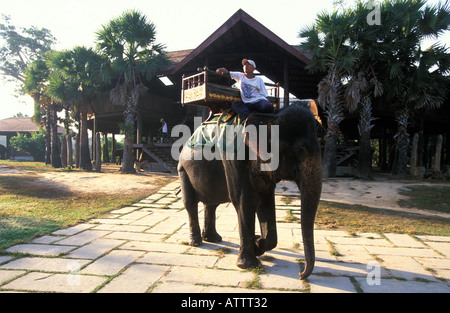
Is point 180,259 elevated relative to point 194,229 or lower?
lower

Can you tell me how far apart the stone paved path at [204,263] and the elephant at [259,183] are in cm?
31

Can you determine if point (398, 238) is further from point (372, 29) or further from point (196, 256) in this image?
point (372, 29)

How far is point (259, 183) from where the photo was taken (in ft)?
11.3

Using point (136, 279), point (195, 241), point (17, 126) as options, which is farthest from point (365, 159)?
point (17, 126)

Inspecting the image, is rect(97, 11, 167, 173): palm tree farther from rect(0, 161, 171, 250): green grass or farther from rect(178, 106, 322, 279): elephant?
rect(178, 106, 322, 279): elephant

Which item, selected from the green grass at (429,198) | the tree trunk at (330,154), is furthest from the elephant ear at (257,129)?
the tree trunk at (330,154)

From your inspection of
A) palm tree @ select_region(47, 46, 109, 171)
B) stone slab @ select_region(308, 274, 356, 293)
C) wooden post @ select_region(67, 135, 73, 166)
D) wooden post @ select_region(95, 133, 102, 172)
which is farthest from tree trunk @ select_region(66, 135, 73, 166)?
stone slab @ select_region(308, 274, 356, 293)

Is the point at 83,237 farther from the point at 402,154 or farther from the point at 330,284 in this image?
the point at 402,154

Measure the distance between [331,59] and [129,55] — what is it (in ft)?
30.6

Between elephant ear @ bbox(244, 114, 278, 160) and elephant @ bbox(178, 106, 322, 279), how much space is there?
1 centimetres

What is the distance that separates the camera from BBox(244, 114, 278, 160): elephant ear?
3.22 meters

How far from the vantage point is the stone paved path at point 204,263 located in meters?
2.95

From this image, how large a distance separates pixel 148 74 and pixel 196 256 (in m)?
12.3

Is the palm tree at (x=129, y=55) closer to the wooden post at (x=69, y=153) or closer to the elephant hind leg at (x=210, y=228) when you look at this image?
the wooden post at (x=69, y=153)
